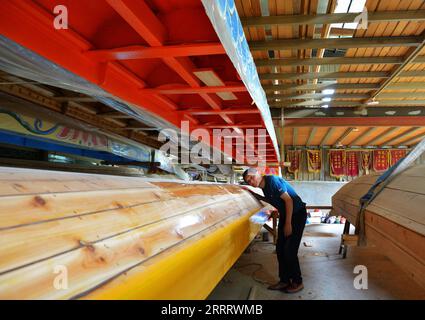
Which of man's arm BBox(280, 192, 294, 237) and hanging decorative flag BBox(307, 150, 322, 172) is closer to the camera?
man's arm BBox(280, 192, 294, 237)

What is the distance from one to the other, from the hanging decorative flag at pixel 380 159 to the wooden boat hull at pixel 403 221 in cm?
1199

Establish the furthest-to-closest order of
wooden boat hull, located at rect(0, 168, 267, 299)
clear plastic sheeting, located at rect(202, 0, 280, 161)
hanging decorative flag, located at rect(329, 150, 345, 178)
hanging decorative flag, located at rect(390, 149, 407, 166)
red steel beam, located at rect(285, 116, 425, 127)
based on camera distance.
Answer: hanging decorative flag, located at rect(329, 150, 345, 178)
hanging decorative flag, located at rect(390, 149, 407, 166)
red steel beam, located at rect(285, 116, 425, 127)
clear plastic sheeting, located at rect(202, 0, 280, 161)
wooden boat hull, located at rect(0, 168, 267, 299)

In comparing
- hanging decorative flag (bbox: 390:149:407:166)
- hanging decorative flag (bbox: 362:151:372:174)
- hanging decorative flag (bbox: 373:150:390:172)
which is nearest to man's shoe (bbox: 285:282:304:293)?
hanging decorative flag (bbox: 362:151:372:174)

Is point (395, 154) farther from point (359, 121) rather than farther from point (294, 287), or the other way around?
point (294, 287)

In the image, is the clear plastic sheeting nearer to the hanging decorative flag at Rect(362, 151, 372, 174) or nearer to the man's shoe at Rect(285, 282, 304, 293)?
the man's shoe at Rect(285, 282, 304, 293)

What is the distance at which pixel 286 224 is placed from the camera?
12.1 feet

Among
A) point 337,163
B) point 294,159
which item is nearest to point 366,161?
point 337,163

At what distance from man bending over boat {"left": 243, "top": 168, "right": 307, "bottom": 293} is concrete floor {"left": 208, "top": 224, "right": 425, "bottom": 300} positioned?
18cm

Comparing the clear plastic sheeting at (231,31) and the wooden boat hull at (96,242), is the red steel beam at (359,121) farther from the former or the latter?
the wooden boat hull at (96,242)

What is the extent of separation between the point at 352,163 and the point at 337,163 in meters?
0.67

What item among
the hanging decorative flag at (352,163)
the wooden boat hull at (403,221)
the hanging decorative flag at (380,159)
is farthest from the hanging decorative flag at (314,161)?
the wooden boat hull at (403,221)

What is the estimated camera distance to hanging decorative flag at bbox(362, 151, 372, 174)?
13363 millimetres

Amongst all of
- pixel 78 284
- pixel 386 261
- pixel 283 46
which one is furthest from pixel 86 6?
pixel 386 261
